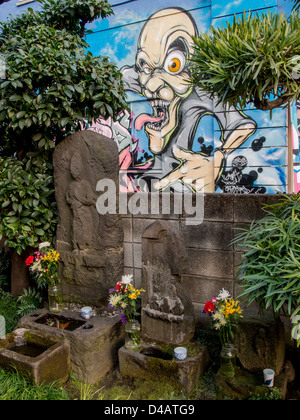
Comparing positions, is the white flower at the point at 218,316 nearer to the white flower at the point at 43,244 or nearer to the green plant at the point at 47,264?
the green plant at the point at 47,264

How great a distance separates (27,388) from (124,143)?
5.90m

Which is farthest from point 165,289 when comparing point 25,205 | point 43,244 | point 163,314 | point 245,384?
point 25,205

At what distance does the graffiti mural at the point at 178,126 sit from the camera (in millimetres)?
5934

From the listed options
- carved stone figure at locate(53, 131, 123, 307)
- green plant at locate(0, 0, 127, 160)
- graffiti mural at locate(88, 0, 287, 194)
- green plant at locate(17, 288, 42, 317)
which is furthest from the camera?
graffiti mural at locate(88, 0, 287, 194)

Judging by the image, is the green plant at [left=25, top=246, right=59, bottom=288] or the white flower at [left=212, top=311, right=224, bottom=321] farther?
the green plant at [left=25, top=246, right=59, bottom=288]

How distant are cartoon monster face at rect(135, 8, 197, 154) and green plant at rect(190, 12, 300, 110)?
458 cm

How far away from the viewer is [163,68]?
6.98m

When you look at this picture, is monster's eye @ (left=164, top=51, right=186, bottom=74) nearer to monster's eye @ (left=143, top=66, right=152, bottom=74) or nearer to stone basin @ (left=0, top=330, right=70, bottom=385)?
monster's eye @ (left=143, top=66, right=152, bottom=74)

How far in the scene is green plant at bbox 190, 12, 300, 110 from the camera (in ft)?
6.63

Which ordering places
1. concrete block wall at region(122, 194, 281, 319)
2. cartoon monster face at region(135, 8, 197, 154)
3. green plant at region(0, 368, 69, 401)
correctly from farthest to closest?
cartoon monster face at region(135, 8, 197, 154) < concrete block wall at region(122, 194, 281, 319) < green plant at region(0, 368, 69, 401)

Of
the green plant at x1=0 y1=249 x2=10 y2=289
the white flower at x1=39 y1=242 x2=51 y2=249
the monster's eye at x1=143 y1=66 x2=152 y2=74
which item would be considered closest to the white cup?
the white flower at x1=39 y1=242 x2=51 y2=249

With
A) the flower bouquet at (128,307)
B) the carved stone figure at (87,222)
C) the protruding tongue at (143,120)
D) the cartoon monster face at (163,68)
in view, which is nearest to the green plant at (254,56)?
the carved stone figure at (87,222)

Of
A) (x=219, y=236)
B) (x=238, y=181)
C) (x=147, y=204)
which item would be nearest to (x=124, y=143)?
(x=238, y=181)

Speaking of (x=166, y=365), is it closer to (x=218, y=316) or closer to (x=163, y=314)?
(x=163, y=314)
